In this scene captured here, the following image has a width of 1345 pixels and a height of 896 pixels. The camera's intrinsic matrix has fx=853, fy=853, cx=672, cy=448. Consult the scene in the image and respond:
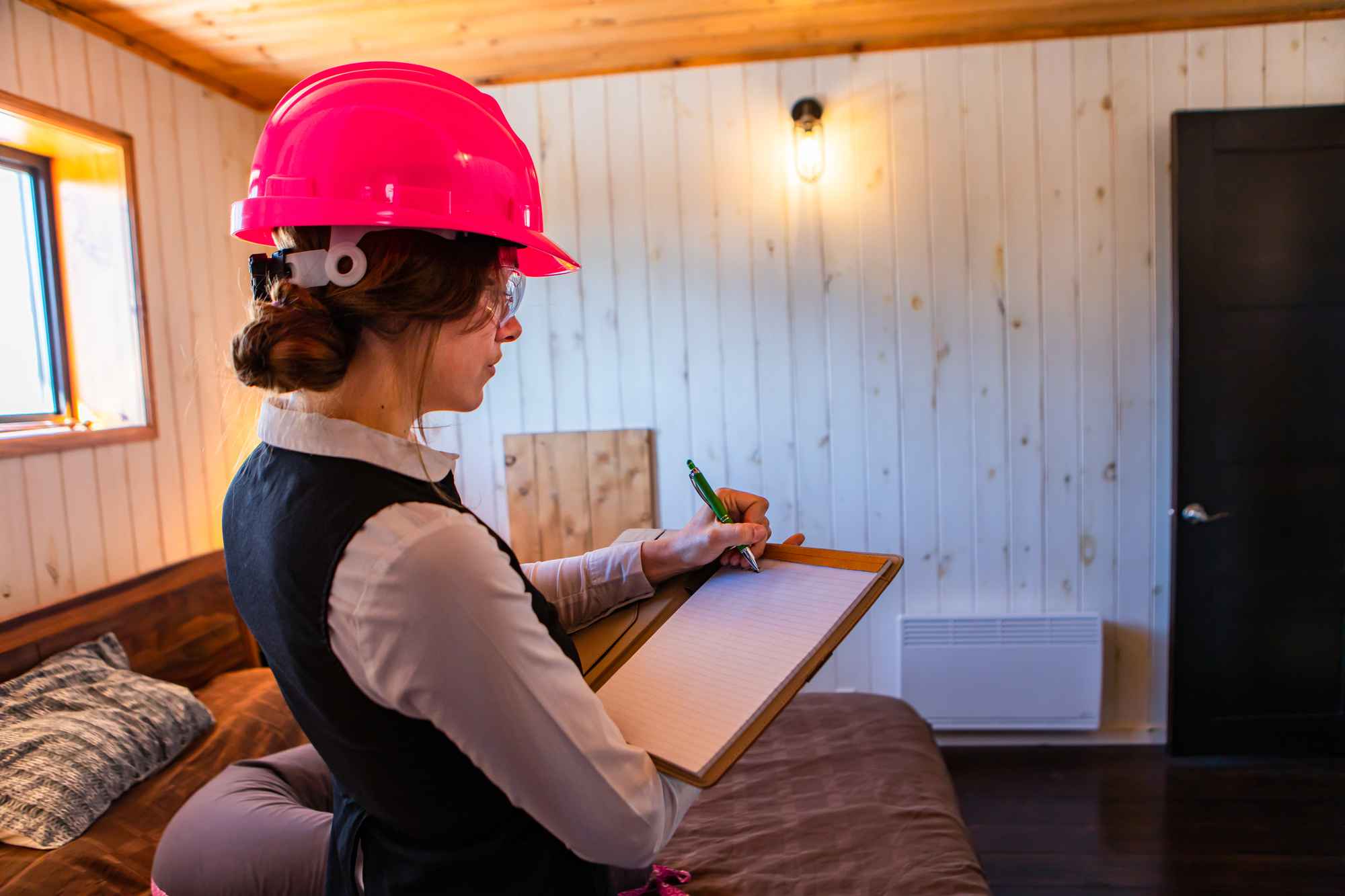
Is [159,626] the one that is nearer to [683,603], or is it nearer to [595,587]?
[595,587]

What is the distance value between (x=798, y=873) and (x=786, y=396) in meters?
1.89

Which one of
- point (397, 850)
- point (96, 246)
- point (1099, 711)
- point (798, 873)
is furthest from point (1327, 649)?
point (96, 246)

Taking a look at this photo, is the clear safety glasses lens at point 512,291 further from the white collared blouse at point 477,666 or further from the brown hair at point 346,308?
the white collared blouse at point 477,666

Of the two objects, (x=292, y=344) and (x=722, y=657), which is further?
(x=722, y=657)

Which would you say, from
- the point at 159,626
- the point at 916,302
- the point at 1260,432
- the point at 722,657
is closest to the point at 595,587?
the point at 722,657

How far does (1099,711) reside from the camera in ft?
9.84

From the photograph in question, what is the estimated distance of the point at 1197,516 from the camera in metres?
2.80

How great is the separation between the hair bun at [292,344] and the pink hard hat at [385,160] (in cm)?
7

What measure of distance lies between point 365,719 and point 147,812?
1.43 meters

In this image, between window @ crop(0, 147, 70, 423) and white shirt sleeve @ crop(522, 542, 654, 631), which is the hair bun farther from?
window @ crop(0, 147, 70, 423)

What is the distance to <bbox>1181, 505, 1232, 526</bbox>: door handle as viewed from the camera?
9.20ft

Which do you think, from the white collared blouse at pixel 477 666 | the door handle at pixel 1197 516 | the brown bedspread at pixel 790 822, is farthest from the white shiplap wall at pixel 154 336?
the door handle at pixel 1197 516

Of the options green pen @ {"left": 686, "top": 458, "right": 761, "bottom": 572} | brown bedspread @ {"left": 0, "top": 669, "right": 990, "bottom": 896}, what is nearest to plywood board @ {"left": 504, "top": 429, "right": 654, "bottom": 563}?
brown bedspread @ {"left": 0, "top": 669, "right": 990, "bottom": 896}

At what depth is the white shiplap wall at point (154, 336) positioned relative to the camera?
7.36ft
